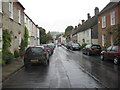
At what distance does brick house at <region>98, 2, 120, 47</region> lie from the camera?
866 inches

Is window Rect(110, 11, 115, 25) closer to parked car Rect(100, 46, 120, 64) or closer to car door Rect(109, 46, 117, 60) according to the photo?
parked car Rect(100, 46, 120, 64)

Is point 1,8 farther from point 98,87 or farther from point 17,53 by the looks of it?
point 98,87

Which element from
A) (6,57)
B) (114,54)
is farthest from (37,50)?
(114,54)

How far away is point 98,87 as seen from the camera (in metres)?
6.73

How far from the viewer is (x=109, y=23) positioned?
24781mm

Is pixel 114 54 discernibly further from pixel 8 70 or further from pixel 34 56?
pixel 8 70

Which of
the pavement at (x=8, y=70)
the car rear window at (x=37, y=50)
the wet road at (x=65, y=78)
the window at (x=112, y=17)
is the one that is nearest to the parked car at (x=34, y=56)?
the car rear window at (x=37, y=50)

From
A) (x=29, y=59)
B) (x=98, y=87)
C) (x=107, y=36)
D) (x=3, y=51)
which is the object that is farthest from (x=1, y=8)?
(x=107, y=36)

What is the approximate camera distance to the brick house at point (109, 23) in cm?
2198

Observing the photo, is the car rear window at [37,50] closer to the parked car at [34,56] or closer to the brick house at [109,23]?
the parked car at [34,56]

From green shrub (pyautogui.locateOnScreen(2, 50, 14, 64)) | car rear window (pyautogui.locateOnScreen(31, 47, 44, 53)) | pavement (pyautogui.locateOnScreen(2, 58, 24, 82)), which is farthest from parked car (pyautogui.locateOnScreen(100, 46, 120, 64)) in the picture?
green shrub (pyautogui.locateOnScreen(2, 50, 14, 64))

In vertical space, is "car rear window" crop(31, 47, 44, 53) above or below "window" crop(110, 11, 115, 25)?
below

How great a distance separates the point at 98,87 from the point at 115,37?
1445 centimetres

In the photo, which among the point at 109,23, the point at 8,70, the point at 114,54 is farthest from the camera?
the point at 109,23
